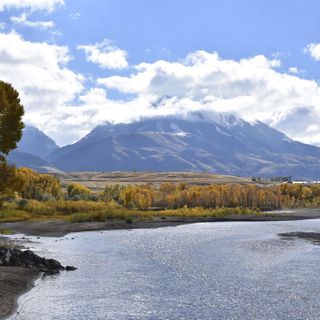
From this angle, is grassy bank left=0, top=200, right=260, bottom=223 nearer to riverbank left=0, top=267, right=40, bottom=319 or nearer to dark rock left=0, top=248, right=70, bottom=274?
dark rock left=0, top=248, right=70, bottom=274

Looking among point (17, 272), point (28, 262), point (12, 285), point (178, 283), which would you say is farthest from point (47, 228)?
point (12, 285)

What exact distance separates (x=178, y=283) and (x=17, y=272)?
16797 mm

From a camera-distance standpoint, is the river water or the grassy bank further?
the grassy bank

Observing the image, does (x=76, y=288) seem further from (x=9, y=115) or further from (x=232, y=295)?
(x=9, y=115)

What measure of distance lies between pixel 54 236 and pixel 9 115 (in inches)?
2150

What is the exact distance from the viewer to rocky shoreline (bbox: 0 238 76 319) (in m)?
42.2

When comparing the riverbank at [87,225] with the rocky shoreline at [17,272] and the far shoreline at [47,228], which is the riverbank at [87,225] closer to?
the far shoreline at [47,228]

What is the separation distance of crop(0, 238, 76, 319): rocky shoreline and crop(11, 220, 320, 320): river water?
1.04m

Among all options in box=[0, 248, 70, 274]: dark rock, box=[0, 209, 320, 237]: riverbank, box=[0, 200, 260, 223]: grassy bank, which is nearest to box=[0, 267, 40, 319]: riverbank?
box=[0, 248, 70, 274]: dark rock

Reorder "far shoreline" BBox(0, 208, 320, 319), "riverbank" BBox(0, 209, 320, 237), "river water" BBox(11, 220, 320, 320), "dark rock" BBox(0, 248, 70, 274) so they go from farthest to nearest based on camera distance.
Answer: "riverbank" BBox(0, 209, 320, 237), "dark rock" BBox(0, 248, 70, 274), "far shoreline" BBox(0, 208, 320, 319), "river water" BBox(11, 220, 320, 320)

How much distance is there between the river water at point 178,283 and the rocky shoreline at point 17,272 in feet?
3.42

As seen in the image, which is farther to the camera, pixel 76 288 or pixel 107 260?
pixel 107 260

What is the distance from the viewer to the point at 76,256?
240ft

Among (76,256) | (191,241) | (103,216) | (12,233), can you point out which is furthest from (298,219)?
(76,256)
